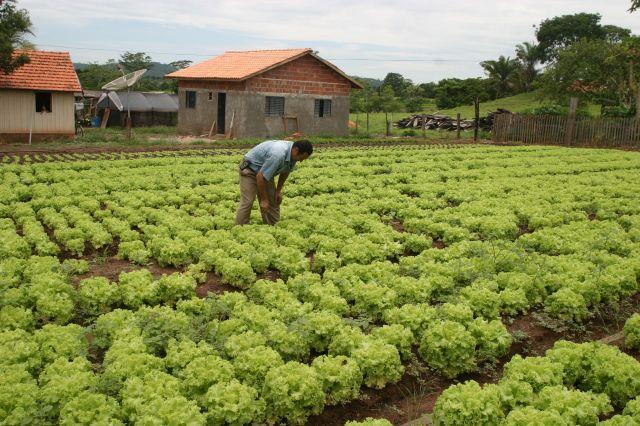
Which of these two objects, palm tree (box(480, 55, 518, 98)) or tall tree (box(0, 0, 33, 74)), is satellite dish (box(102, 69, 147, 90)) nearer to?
tall tree (box(0, 0, 33, 74))

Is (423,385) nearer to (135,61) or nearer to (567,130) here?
(567,130)

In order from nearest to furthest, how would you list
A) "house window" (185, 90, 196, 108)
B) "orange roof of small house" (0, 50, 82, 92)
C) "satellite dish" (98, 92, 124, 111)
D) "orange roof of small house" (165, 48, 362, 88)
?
"orange roof of small house" (0, 50, 82, 92), "orange roof of small house" (165, 48, 362, 88), "house window" (185, 90, 196, 108), "satellite dish" (98, 92, 124, 111)

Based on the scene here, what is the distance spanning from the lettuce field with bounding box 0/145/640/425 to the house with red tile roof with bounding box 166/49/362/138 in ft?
56.6

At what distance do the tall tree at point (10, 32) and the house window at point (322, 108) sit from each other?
14.8m

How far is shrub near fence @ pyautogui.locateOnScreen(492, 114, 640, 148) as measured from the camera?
30.6 metres

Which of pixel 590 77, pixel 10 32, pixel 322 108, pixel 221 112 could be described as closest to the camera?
pixel 10 32

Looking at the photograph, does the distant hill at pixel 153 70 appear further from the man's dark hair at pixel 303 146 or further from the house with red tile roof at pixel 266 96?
the man's dark hair at pixel 303 146

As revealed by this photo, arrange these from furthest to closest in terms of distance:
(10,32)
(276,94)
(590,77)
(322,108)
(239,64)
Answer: (590,77) < (322,108) < (239,64) < (276,94) < (10,32)

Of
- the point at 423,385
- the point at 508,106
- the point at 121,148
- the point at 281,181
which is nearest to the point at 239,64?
the point at 121,148

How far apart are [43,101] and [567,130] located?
26524mm

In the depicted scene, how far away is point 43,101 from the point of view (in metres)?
28.6

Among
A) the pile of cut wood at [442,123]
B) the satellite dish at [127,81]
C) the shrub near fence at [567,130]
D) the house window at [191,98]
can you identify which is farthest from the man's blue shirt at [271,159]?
the pile of cut wood at [442,123]

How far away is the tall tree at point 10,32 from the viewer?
23797mm

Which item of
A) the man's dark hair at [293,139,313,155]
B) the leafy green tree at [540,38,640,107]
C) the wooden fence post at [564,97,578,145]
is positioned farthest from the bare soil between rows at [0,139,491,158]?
the leafy green tree at [540,38,640,107]
